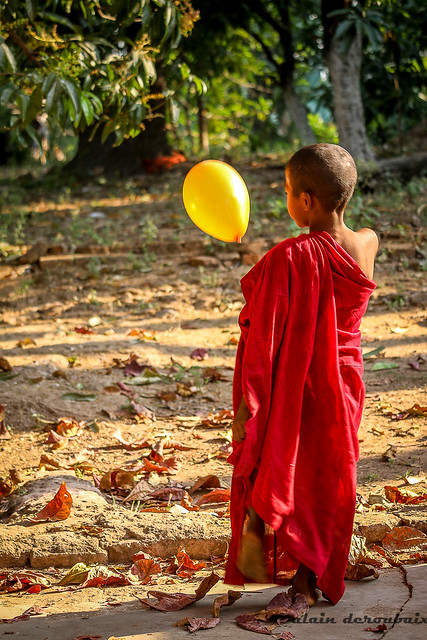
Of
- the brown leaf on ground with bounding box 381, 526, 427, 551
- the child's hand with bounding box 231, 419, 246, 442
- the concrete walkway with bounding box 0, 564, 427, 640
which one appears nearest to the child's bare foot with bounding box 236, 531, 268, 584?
the concrete walkway with bounding box 0, 564, 427, 640

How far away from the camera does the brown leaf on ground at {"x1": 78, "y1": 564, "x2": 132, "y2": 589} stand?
2428 millimetres

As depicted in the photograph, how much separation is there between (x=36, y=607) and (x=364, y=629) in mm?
1018

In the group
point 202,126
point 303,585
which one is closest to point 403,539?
point 303,585

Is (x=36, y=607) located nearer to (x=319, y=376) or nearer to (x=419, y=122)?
(x=319, y=376)

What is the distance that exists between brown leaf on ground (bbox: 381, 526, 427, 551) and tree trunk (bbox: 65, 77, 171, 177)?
7.94 meters

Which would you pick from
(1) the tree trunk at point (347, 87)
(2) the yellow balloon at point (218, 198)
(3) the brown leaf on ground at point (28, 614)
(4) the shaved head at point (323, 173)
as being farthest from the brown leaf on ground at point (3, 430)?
(1) the tree trunk at point (347, 87)

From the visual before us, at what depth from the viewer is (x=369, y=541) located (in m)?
2.64

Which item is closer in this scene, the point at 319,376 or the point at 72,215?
the point at 319,376

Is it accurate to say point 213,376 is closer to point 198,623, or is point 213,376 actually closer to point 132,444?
point 132,444

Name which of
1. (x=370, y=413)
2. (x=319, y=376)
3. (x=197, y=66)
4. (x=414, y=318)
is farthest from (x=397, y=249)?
(x=319, y=376)

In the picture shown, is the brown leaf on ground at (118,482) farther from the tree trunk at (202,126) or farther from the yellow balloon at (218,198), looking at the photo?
the tree trunk at (202,126)

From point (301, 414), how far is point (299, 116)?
284 inches

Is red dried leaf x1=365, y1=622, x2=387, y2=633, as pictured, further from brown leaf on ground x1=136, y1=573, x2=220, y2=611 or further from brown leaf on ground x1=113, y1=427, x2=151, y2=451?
brown leaf on ground x1=113, y1=427, x2=151, y2=451

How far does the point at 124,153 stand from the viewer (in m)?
9.82
